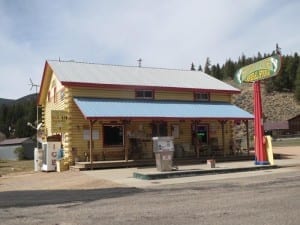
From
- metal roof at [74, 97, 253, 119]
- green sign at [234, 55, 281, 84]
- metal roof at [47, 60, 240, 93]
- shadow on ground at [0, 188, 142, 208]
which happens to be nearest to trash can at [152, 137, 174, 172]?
metal roof at [74, 97, 253, 119]

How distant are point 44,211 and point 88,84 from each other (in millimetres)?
16336

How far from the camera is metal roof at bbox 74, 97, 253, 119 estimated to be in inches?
987

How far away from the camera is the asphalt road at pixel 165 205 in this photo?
9516 mm

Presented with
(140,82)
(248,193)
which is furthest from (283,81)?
(248,193)

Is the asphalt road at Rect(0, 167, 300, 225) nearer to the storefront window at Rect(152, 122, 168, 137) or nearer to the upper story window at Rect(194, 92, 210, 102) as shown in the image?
the storefront window at Rect(152, 122, 168, 137)

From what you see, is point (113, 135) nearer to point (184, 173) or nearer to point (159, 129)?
point (159, 129)

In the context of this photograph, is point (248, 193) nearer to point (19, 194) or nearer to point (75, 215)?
point (75, 215)

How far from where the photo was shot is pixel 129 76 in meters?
30.8

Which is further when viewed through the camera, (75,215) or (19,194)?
(19,194)

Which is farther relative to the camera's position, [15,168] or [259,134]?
[15,168]

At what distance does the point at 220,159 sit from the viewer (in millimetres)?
27734

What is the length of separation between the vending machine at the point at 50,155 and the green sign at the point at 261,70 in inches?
420

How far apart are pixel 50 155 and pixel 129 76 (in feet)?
25.2

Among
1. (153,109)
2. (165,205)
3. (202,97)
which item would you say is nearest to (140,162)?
(153,109)
